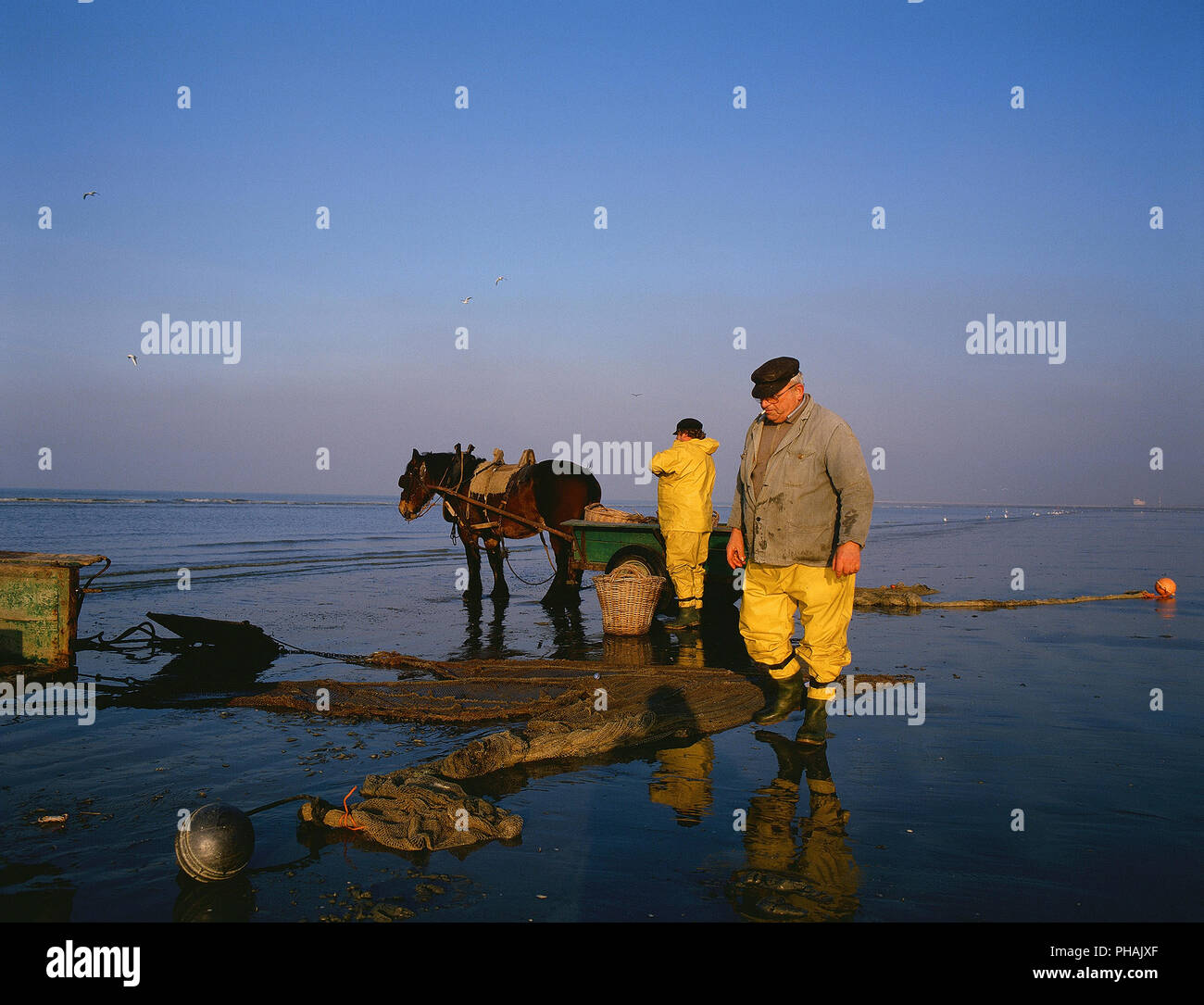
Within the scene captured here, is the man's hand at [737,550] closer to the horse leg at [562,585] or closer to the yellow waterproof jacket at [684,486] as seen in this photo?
the yellow waterproof jacket at [684,486]

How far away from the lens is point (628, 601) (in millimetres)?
9641

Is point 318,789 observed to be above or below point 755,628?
below

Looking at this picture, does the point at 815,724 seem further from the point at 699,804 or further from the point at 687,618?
the point at 687,618

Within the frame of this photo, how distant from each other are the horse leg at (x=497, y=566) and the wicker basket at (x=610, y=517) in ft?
9.04

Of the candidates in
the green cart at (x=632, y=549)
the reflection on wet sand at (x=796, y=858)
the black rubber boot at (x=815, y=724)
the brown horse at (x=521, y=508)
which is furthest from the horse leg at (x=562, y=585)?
the reflection on wet sand at (x=796, y=858)

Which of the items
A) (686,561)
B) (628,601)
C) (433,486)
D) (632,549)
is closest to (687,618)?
(686,561)

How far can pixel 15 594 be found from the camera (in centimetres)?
709

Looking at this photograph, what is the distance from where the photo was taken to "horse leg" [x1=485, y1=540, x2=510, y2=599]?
14.2m

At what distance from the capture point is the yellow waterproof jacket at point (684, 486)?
9547mm

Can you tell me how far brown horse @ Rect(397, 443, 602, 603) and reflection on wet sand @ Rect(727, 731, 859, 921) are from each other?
905 centimetres

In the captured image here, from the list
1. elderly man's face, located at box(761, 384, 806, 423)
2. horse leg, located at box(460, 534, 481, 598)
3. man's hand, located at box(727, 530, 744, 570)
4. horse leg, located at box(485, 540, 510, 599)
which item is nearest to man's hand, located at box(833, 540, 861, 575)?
man's hand, located at box(727, 530, 744, 570)
